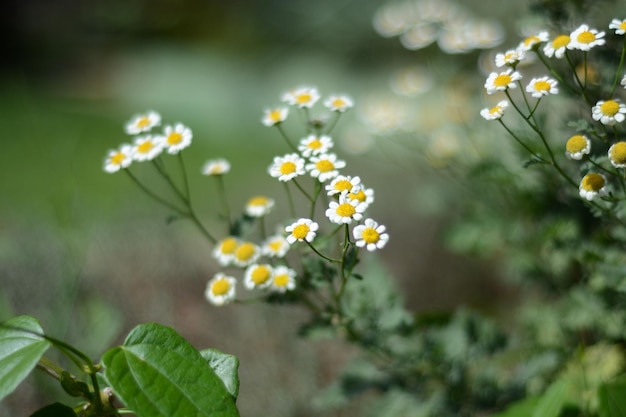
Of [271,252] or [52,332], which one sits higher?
[271,252]

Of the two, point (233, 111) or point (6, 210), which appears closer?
point (6, 210)

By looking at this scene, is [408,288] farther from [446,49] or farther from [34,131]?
[34,131]

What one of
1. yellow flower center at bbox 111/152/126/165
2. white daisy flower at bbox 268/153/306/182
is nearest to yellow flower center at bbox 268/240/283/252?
white daisy flower at bbox 268/153/306/182

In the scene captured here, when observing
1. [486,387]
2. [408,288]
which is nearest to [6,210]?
[408,288]

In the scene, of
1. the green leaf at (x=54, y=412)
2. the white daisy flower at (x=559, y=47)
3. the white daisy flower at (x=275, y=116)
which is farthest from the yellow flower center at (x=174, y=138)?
the white daisy flower at (x=559, y=47)

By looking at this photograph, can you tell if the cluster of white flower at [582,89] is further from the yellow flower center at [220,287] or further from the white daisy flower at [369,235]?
the yellow flower center at [220,287]

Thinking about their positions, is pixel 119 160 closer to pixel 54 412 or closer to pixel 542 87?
pixel 54 412

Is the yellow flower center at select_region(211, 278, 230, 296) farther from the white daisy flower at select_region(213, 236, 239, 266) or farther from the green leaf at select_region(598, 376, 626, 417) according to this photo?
the green leaf at select_region(598, 376, 626, 417)

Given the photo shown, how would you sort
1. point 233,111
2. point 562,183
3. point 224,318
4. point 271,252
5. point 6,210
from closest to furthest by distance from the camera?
point 271,252 < point 562,183 < point 224,318 < point 6,210 < point 233,111
